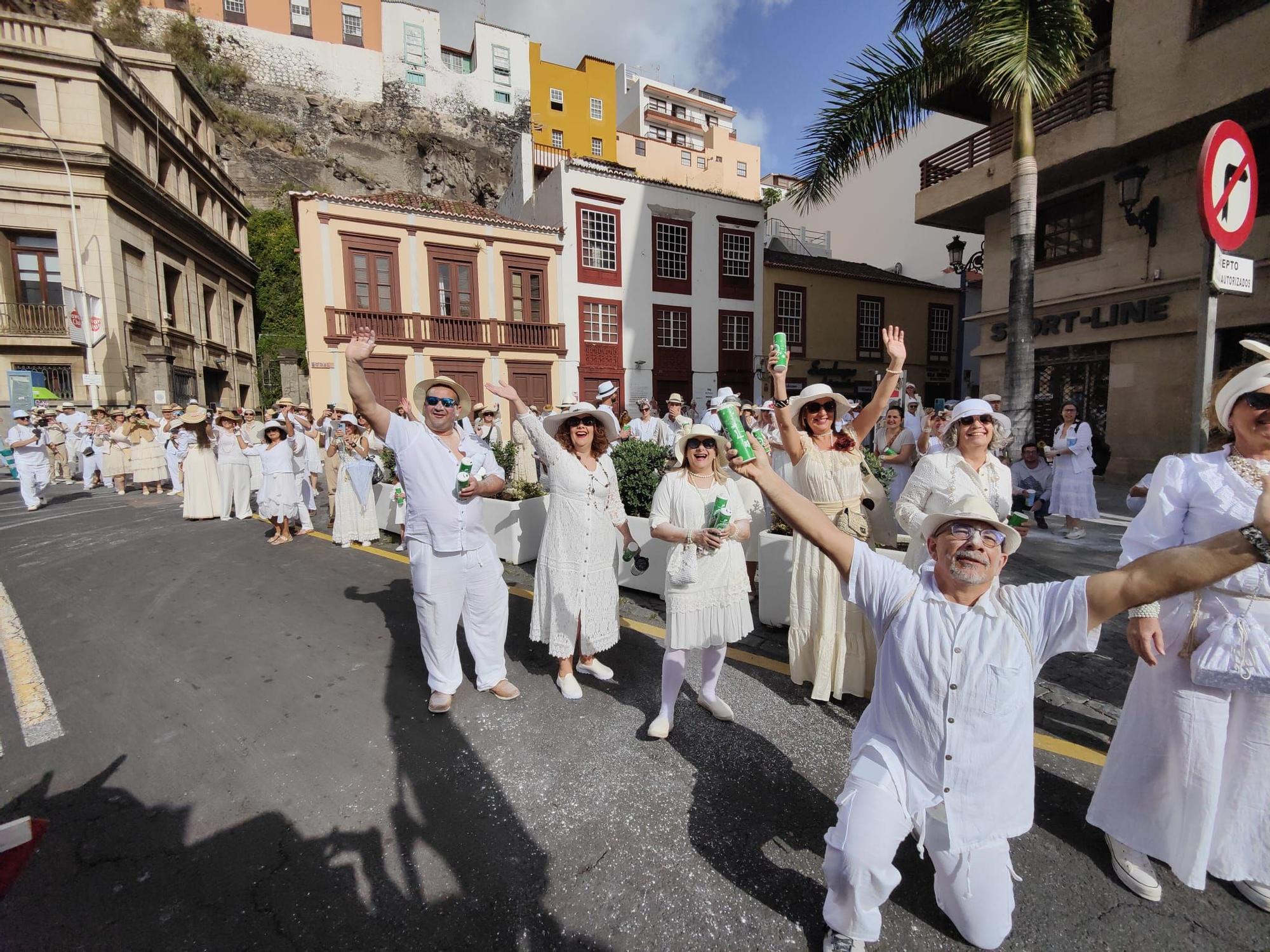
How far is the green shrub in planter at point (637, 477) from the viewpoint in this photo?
6160mm

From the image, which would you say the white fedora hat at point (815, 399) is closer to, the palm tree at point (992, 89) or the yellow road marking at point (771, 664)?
the yellow road marking at point (771, 664)

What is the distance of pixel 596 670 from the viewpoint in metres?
4.05

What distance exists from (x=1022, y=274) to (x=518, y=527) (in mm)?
7808

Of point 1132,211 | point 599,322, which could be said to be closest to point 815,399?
point 1132,211

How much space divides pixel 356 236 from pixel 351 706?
21632mm

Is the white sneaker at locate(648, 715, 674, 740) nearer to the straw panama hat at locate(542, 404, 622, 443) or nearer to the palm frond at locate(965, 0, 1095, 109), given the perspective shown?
the straw panama hat at locate(542, 404, 622, 443)

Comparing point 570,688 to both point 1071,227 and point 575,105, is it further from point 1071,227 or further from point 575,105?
point 575,105

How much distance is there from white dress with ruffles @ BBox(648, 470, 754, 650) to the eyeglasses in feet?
4.79

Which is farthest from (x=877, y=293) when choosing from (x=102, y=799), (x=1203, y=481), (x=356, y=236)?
(x=102, y=799)

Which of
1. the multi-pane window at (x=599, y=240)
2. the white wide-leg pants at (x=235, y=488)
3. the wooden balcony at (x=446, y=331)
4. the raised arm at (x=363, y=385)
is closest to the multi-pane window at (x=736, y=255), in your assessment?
the multi-pane window at (x=599, y=240)

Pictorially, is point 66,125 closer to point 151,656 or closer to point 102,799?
point 151,656

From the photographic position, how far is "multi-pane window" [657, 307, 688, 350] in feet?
84.1

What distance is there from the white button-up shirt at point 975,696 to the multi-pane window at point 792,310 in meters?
26.7

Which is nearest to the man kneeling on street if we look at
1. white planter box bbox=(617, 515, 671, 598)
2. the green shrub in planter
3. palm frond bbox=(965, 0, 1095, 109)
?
white planter box bbox=(617, 515, 671, 598)
